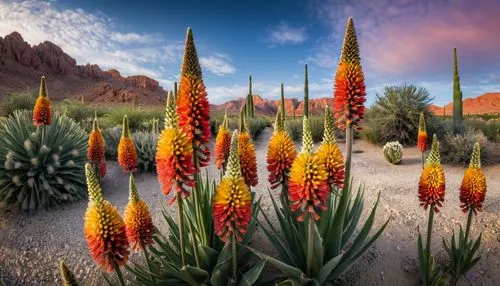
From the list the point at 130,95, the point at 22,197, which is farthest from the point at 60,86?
the point at 22,197

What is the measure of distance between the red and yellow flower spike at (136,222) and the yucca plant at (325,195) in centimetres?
114

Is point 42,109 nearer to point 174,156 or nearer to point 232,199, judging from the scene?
point 174,156

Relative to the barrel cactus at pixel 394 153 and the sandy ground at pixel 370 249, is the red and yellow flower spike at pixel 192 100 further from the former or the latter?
the barrel cactus at pixel 394 153

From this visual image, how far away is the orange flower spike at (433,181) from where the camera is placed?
3.85 m

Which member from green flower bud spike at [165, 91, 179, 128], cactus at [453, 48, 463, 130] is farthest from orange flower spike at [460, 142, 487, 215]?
cactus at [453, 48, 463, 130]

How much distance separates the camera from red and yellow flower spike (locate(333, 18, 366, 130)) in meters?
3.04

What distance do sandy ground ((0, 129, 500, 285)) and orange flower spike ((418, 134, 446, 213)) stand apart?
521 mm

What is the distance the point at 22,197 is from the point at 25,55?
281 ft

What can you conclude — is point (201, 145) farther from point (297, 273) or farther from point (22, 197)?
point (22, 197)

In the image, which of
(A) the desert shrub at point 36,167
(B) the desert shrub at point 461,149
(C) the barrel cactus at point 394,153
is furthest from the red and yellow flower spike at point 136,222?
(B) the desert shrub at point 461,149

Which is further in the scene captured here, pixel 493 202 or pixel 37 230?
pixel 493 202

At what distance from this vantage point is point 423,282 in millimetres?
4316

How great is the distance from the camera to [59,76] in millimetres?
80312

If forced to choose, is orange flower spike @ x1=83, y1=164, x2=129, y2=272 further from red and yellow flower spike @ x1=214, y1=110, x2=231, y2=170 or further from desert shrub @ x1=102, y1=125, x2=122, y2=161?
desert shrub @ x1=102, y1=125, x2=122, y2=161
